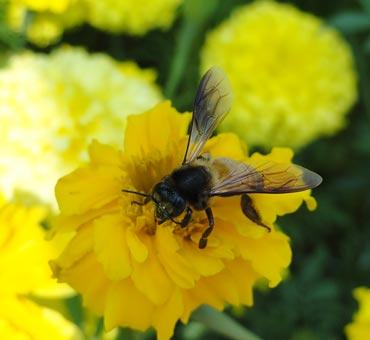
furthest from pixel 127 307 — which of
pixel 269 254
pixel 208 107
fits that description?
pixel 208 107

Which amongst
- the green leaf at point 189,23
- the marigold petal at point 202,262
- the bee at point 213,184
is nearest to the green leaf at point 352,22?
the green leaf at point 189,23

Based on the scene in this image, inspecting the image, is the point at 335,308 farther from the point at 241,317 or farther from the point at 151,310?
the point at 151,310

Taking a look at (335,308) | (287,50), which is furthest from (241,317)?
(287,50)

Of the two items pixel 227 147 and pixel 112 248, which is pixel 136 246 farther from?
pixel 227 147

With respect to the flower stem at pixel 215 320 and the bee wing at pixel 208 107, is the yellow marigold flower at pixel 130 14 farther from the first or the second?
the flower stem at pixel 215 320

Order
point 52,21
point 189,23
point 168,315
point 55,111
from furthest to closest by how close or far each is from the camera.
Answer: point 52,21
point 189,23
point 55,111
point 168,315

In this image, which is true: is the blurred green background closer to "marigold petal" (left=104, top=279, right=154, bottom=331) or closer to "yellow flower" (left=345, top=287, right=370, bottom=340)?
"yellow flower" (left=345, top=287, right=370, bottom=340)
